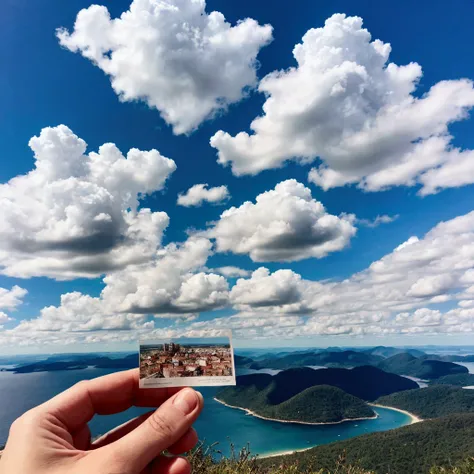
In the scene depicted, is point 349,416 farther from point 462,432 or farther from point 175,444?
point 175,444

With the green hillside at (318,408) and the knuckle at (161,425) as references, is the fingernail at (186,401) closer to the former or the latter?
the knuckle at (161,425)

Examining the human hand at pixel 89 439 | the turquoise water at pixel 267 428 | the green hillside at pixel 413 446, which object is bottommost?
the turquoise water at pixel 267 428

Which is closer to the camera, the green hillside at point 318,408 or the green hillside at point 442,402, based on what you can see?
the green hillside at point 442,402

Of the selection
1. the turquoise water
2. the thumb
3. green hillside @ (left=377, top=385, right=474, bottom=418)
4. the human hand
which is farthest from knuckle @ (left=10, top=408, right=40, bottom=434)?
green hillside @ (left=377, top=385, right=474, bottom=418)

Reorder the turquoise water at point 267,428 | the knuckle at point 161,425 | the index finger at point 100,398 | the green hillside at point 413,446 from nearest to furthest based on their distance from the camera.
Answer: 1. the knuckle at point 161,425
2. the index finger at point 100,398
3. the green hillside at point 413,446
4. the turquoise water at point 267,428

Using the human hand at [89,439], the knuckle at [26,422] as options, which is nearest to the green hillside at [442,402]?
the human hand at [89,439]

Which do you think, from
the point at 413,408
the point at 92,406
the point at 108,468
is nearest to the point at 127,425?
the point at 92,406
